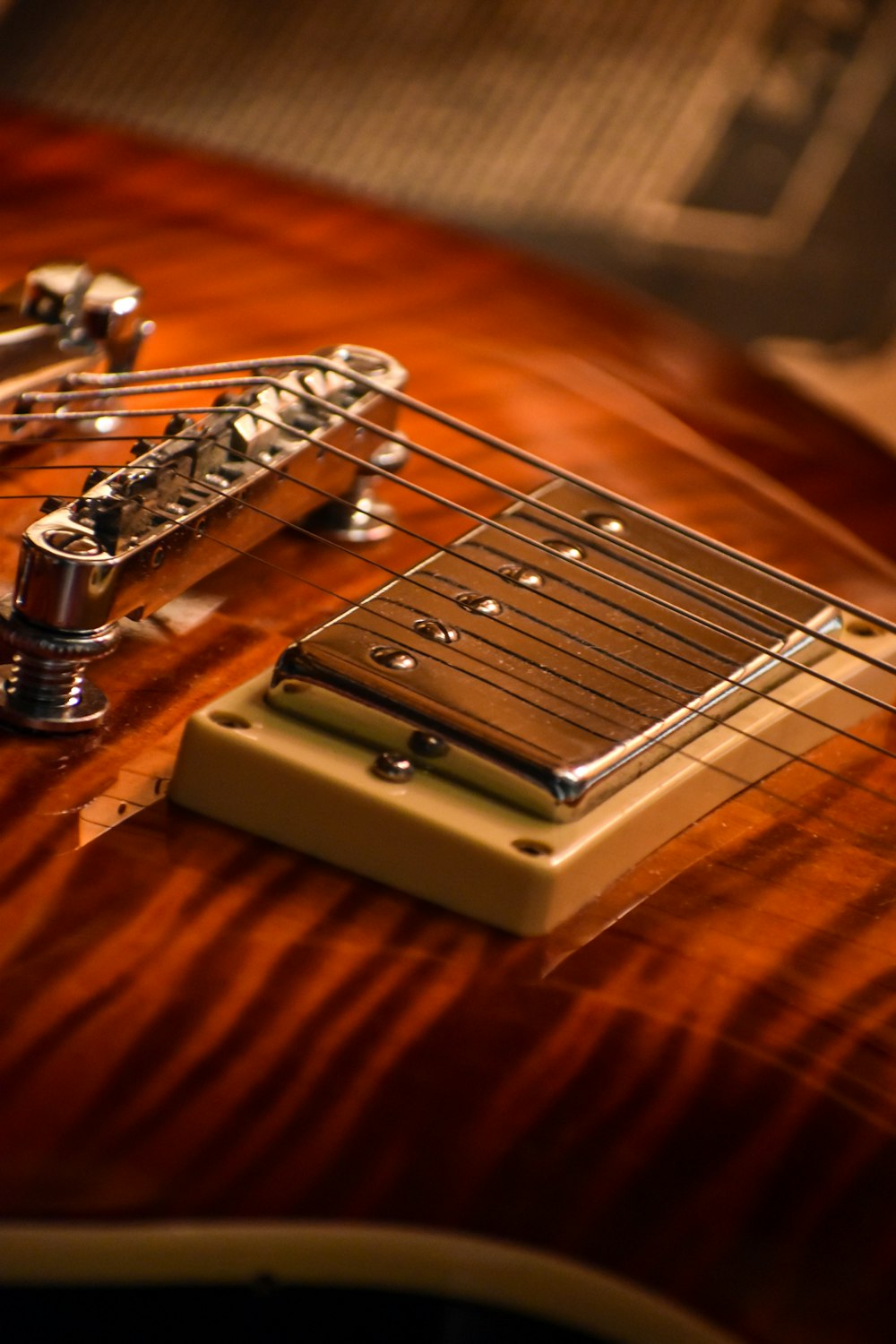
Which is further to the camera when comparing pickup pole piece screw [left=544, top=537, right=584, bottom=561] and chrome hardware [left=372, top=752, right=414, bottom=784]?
pickup pole piece screw [left=544, top=537, right=584, bottom=561]

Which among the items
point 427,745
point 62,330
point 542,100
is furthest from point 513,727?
point 542,100

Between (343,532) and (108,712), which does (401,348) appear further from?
(108,712)

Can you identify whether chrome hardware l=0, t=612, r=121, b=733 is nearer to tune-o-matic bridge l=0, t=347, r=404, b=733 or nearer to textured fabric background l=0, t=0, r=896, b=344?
tune-o-matic bridge l=0, t=347, r=404, b=733

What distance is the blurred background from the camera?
1664 millimetres

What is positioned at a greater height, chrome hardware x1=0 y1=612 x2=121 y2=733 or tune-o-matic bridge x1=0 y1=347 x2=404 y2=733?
tune-o-matic bridge x1=0 y1=347 x2=404 y2=733

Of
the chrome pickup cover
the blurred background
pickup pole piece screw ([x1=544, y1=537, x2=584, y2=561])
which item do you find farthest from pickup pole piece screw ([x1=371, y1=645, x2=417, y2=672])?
the blurred background

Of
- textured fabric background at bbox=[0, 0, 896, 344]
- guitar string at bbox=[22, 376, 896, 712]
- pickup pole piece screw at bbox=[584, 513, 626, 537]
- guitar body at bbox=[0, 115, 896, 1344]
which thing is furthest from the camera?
textured fabric background at bbox=[0, 0, 896, 344]

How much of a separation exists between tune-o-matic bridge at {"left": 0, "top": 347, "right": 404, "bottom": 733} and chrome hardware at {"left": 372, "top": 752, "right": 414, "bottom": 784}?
98 mm

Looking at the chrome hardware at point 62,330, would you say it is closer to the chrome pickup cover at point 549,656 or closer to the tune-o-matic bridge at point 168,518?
the tune-o-matic bridge at point 168,518

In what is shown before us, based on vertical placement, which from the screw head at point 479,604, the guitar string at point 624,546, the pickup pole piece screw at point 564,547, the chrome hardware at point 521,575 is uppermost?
the guitar string at point 624,546

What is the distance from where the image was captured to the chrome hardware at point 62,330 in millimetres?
669

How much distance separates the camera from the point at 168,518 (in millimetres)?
554

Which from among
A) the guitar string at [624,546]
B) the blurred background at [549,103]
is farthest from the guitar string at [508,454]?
the blurred background at [549,103]

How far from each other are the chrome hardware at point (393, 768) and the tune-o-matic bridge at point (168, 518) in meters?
0.10
